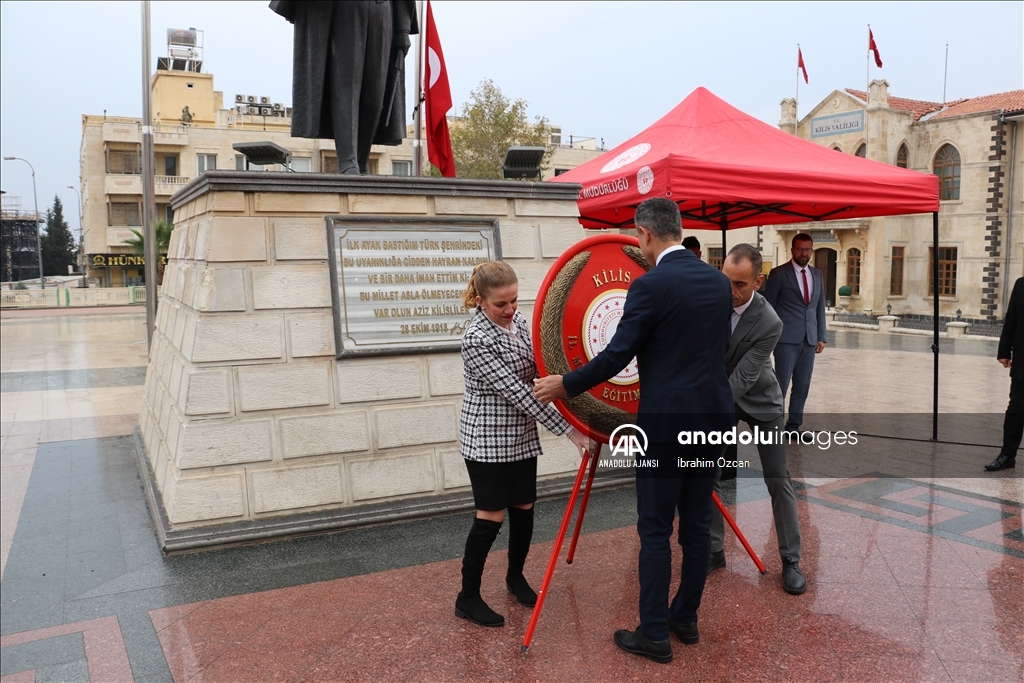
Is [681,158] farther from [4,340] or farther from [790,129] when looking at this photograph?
[790,129]

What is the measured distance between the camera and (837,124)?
3797 cm

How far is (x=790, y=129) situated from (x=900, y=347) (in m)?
24.6

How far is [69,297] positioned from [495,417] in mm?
45893

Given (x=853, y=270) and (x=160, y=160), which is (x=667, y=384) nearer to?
(x=853, y=270)

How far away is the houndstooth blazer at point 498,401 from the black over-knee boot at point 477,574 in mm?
338

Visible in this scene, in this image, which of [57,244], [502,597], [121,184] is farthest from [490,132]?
[57,244]

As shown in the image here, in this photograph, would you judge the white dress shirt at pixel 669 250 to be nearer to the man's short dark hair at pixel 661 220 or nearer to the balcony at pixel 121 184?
the man's short dark hair at pixel 661 220

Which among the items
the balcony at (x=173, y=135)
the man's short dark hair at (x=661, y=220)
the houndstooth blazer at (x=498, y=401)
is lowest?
the houndstooth blazer at (x=498, y=401)

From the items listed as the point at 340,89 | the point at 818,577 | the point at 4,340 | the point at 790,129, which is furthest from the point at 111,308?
the point at 818,577

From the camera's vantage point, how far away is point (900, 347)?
18.9m

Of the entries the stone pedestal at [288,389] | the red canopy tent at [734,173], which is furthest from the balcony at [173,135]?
the stone pedestal at [288,389]

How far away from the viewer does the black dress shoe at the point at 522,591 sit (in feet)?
12.8

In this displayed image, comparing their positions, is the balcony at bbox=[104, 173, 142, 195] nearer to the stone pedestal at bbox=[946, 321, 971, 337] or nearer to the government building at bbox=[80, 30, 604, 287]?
the government building at bbox=[80, 30, 604, 287]

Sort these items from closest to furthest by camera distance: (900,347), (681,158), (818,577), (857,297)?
(818,577) < (681,158) < (900,347) < (857,297)
